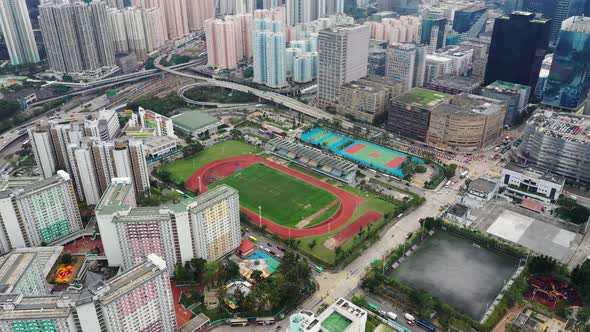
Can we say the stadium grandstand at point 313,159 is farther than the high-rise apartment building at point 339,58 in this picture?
No

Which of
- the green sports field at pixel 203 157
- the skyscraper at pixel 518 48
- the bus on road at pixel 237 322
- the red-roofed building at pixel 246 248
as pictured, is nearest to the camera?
the bus on road at pixel 237 322

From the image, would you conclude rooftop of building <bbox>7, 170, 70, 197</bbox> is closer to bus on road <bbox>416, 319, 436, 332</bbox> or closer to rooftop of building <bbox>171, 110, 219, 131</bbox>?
rooftop of building <bbox>171, 110, 219, 131</bbox>

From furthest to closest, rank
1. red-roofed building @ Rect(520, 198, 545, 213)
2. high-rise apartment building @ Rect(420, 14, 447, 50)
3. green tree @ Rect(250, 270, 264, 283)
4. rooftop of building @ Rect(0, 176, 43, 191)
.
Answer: high-rise apartment building @ Rect(420, 14, 447, 50) → red-roofed building @ Rect(520, 198, 545, 213) → rooftop of building @ Rect(0, 176, 43, 191) → green tree @ Rect(250, 270, 264, 283)

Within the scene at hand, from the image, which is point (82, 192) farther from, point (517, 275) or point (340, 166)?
point (517, 275)

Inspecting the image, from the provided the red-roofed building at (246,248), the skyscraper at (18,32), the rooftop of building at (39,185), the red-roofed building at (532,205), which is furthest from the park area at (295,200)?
the skyscraper at (18,32)

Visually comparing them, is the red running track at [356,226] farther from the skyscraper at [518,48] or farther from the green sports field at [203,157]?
the skyscraper at [518,48]

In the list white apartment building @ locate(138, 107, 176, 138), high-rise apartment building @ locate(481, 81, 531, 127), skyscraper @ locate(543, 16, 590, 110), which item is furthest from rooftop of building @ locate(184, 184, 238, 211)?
skyscraper @ locate(543, 16, 590, 110)

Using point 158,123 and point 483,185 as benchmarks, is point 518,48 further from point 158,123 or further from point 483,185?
point 158,123
